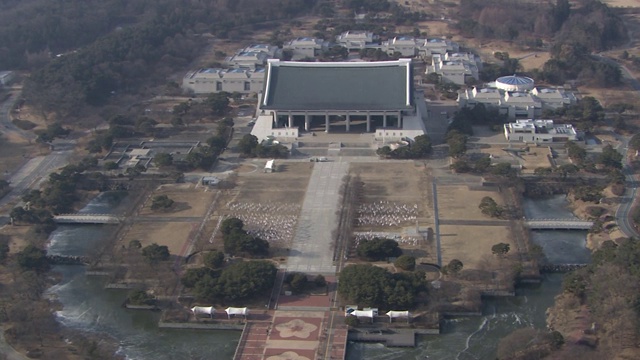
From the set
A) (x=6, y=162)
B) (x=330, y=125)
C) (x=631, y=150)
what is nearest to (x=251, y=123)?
(x=330, y=125)

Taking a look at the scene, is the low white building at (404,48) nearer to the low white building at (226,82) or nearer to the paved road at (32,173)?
the low white building at (226,82)

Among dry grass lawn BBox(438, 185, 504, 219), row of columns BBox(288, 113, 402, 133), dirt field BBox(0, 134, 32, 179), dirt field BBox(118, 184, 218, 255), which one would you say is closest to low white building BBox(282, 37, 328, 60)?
row of columns BBox(288, 113, 402, 133)

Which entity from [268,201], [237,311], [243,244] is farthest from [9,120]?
[237,311]

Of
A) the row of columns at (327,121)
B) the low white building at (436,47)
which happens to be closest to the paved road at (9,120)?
the row of columns at (327,121)

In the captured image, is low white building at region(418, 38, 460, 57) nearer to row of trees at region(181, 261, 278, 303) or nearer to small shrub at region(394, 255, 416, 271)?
small shrub at region(394, 255, 416, 271)

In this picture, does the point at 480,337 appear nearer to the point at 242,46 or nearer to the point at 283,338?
the point at 283,338

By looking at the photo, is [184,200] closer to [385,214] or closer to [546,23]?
[385,214]
